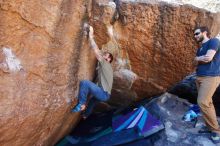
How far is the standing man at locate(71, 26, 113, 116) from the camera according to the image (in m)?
6.24

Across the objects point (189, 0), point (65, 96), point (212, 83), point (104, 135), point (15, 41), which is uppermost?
point (189, 0)

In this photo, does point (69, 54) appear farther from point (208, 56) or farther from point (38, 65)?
point (208, 56)

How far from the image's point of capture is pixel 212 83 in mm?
6234

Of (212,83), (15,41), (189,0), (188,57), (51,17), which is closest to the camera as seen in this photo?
(15,41)

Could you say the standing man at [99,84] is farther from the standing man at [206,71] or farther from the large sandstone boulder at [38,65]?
the standing man at [206,71]

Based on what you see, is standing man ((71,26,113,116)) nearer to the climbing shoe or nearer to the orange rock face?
the orange rock face

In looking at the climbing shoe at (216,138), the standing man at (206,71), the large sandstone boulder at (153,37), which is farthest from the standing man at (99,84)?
the climbing shoe at (216,138)

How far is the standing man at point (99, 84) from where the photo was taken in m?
6.24

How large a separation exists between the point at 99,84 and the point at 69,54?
0.81 metres

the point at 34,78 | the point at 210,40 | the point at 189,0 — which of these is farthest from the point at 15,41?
the point at 189,0

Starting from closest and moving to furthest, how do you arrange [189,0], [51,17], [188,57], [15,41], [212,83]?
[15,41] → [51,17] → [212,83] → [188,57] → [189,0]

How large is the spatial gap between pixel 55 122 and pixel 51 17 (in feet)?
6.21

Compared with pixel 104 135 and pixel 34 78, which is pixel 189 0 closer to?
pixel 104 135

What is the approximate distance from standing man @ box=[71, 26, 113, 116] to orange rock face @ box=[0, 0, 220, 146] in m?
0.19
